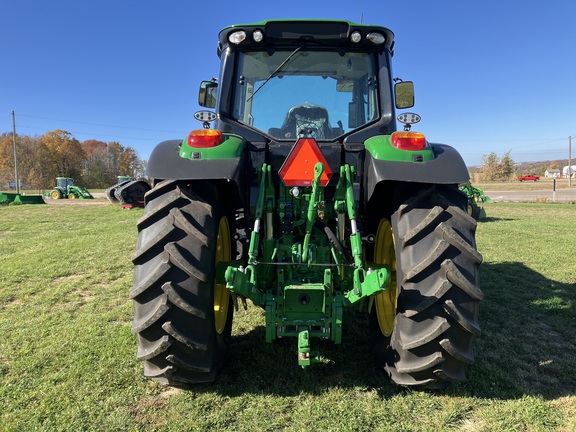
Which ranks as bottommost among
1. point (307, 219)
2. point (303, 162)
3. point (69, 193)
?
point (307, 219)

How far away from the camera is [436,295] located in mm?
2127

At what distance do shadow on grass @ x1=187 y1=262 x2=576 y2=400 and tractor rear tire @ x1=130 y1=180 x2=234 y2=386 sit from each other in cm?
41

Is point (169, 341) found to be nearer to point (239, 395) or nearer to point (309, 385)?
point (239, 395)

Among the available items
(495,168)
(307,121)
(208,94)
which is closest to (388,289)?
(307,121)

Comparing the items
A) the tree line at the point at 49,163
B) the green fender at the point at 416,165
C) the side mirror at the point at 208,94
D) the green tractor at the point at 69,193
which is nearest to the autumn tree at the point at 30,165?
the tree line at the point at 49,163

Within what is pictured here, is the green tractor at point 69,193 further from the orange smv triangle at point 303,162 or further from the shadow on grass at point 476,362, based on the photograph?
the orange smv triangle at point 303,162

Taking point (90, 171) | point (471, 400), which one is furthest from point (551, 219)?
point (90, 171)

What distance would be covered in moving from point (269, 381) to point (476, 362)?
158cm

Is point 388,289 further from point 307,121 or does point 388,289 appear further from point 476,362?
point 307,121

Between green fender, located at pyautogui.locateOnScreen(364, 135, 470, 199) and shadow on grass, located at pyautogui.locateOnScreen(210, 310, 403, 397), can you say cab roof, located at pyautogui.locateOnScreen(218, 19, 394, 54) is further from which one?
shadow on grass, located at pyautogui.locateOnScreen(210, 310, 403, 397)

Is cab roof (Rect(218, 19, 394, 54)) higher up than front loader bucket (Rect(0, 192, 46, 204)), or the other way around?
cab roof (Rect(218, 19, 394, 54))

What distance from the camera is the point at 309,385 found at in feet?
8.34

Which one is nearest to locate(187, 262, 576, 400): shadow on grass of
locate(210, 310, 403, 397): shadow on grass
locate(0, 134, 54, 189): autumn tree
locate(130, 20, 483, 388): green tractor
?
locate(210, 310, 403, 397): shadow on grass

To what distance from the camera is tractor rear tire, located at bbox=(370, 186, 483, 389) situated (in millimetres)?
2145
